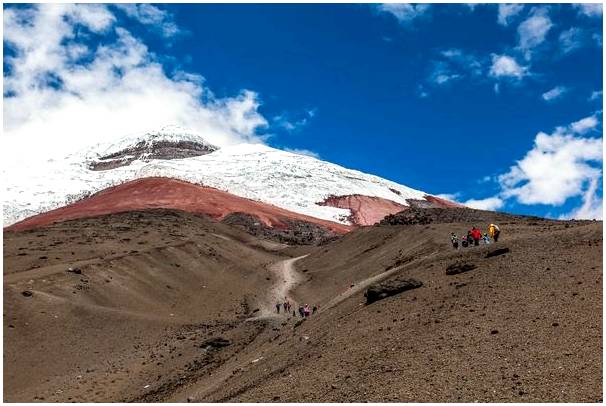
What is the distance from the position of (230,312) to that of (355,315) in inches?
783

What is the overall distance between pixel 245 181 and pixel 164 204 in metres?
45.7

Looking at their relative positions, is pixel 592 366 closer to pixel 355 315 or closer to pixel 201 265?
pixel 355 315

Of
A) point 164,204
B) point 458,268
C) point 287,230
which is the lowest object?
point 458,268

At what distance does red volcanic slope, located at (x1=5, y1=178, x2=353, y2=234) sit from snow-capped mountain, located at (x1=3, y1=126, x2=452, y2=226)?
1078cm

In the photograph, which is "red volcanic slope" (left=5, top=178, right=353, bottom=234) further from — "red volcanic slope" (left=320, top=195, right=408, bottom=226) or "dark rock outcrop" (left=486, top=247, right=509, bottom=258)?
"dark rock outcrop" (left=486, top=247, right=509, bottom=258)

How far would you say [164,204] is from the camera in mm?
98812

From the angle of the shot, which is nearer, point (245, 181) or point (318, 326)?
point (318, 326)

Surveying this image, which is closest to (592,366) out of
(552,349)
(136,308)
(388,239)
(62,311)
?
(552,349)

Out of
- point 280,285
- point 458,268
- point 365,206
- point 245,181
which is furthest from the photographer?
point 245,181

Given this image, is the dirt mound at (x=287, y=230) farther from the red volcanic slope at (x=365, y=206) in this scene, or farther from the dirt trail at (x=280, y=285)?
the red volcanic slope at (x=365, y=206)

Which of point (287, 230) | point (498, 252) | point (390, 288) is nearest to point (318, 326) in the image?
point (390, 288)

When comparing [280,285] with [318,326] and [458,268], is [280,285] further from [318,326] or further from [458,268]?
[458,268]

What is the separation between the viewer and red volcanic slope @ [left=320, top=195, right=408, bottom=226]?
128538mm

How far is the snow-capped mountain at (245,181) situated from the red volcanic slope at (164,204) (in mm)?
10783
